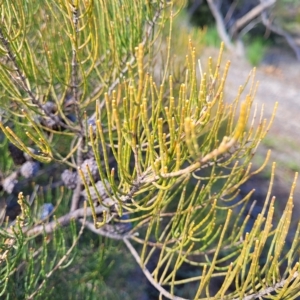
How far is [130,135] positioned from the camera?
0.48 m

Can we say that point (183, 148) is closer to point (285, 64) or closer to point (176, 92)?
point (176, 92)

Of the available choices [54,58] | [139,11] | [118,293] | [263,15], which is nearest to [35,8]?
[54,58]

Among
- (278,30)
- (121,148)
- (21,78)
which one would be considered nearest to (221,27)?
(278,30)

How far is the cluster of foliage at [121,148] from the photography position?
18.4 inches

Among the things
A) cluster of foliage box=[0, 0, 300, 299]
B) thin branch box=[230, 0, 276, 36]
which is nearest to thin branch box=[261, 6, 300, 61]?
thin branch box=[230, 0, 276, 36]

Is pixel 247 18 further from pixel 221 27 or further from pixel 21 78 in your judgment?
pixel 21 78

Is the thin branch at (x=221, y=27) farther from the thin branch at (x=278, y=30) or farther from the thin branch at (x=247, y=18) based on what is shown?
the thin branch at (x=278, y=30)

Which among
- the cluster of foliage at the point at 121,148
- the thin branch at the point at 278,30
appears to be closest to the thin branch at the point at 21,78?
the cluster of foliage at the point at 121,148

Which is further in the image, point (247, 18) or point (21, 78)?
point (247, 18)

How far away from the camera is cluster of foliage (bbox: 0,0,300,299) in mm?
468

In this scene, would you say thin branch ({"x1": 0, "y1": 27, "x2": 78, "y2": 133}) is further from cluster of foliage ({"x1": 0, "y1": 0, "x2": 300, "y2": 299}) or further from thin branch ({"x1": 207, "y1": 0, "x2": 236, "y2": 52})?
thin branch ({"x1": 207, "y1": 0, "x2": 236, "y2": 52})

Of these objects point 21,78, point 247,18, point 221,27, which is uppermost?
point 21,78

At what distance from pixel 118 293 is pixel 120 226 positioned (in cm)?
60

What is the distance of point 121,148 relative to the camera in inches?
18.1
